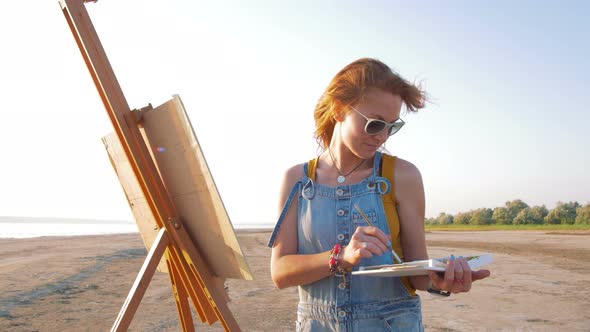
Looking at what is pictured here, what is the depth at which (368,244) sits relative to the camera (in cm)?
162

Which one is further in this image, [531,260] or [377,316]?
[531,260]

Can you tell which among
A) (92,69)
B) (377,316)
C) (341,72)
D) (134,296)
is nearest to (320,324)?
(377,316)

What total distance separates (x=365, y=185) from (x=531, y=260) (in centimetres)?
986

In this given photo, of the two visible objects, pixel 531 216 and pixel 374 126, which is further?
pixel 531 216

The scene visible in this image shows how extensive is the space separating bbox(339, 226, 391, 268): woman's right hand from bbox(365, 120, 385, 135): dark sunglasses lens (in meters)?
0.42

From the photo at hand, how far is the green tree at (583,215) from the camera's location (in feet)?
68.8

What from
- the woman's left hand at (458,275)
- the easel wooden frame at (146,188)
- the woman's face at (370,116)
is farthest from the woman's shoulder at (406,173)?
the easel wooden frame at (146,188)

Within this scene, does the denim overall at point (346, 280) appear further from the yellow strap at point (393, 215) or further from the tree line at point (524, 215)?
the tree line at point (524, 215)

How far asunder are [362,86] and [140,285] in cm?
162

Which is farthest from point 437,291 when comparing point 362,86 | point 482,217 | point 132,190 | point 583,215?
point 482,217

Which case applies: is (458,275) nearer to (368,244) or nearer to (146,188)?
(368,244)

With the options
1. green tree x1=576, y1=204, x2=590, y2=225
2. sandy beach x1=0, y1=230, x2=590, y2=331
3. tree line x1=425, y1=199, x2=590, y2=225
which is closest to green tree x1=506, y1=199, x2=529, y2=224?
tree line x1=425, y1=199, x2=590, y2=225

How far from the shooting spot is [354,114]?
6.46 feet

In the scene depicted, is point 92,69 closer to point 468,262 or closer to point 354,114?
point 354,114
